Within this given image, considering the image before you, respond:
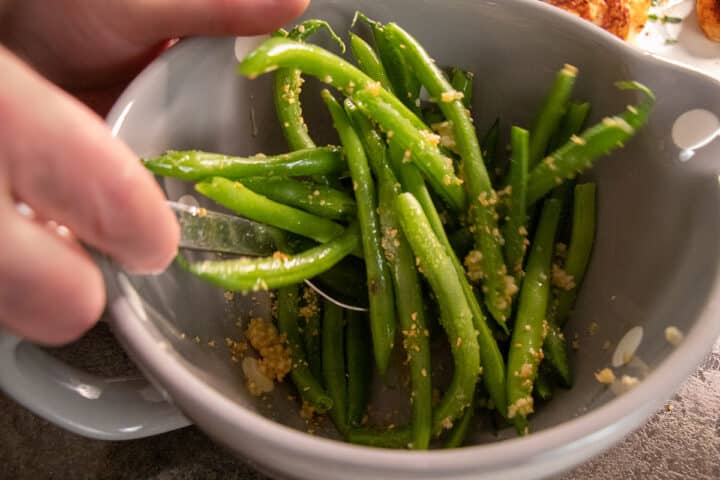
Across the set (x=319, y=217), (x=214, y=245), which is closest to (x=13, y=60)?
(x=214, y=245)

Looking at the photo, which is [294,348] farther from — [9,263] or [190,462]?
[9,263]

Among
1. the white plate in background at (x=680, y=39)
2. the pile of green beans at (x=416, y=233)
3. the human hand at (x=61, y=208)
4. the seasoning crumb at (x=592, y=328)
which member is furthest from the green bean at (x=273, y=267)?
the white plate in background at (x=680, y=39)

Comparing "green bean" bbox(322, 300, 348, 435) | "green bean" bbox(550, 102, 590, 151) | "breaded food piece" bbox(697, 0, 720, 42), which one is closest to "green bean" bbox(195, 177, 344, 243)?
"green bean" bbox(322, 300, 348, 435)

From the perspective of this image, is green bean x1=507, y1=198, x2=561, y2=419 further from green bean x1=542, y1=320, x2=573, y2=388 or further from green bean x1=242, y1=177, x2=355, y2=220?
green bean x1=242, y1=177, x2=355, y2=220

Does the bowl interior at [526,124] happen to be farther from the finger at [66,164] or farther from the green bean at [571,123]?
the finger at [66,164]

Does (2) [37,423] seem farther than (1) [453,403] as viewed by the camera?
Yes

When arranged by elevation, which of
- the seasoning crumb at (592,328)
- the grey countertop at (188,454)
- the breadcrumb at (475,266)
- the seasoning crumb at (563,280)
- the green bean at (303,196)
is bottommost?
the grey countertop at (188,454)
